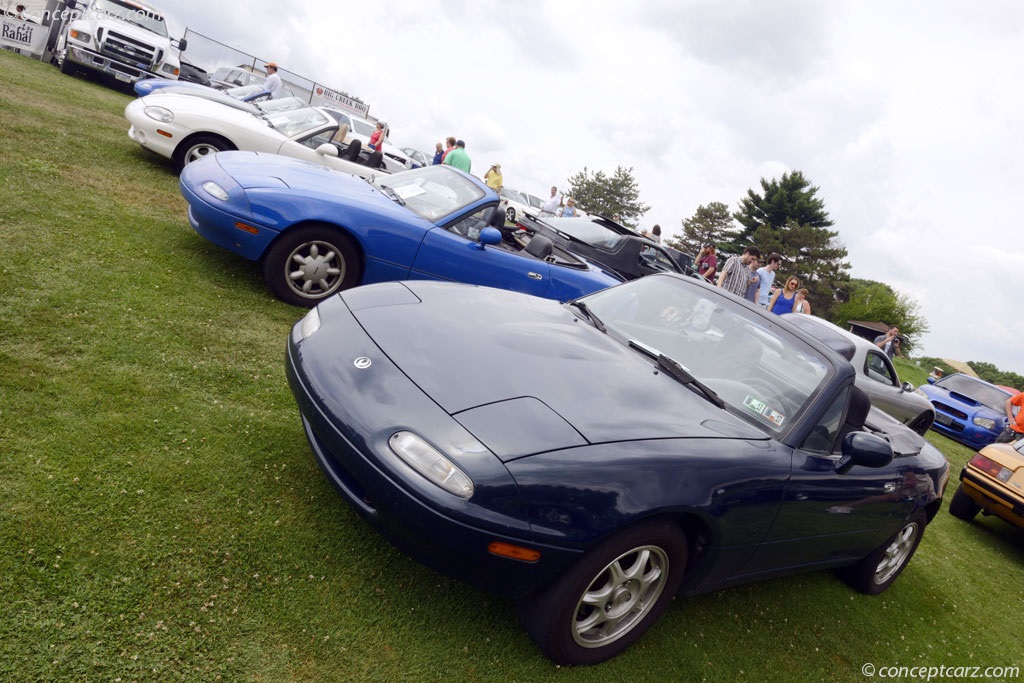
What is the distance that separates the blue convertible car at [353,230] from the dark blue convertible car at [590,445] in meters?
1.74

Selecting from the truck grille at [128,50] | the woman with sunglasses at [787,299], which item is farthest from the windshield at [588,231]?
the truck grille at [128,50]

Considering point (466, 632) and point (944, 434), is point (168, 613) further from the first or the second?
point (944, 434)

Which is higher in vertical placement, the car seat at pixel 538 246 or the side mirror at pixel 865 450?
the car seat at pixel 538 246

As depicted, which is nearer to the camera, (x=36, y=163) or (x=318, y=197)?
(x=318, y=197)

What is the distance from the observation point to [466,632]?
2496 mm

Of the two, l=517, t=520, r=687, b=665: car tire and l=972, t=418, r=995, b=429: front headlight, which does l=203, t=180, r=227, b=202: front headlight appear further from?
l=972, t=418, r=995, b=429: front headlight

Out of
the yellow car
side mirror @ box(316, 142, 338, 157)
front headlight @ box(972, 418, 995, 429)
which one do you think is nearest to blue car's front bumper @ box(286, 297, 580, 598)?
side mirror @ box(316, 142, 338, 157)

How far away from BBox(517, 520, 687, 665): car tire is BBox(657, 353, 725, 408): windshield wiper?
72 centimetres

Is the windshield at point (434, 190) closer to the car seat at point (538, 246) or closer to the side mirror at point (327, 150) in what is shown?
the car seat at point (538, 246)

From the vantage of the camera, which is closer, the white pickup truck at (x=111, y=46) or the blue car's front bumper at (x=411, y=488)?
the blue car's front bumper at (x=411, y=488)

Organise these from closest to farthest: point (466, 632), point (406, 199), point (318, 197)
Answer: point (466, 632), point (318, 197), point (406, 199)

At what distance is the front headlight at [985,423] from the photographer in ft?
42.3

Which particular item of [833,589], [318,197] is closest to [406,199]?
[318,197]

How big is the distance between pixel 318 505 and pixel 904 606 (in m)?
3.91
